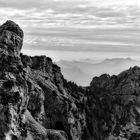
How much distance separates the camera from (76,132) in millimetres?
155000

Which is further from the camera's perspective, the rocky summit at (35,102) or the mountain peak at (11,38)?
the mountain peak at (11,38)

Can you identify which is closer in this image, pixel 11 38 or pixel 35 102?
pixel 11 38

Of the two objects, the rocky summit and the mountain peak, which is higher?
the mountain peak

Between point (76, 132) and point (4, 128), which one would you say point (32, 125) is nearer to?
point (4, 128)

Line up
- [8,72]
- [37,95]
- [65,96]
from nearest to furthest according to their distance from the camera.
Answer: [8,72]
[37,95]
[65,96]

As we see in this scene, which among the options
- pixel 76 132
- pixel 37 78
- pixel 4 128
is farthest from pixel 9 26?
pixel 4 128

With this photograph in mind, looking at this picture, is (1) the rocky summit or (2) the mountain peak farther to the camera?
(2) the mountain peak

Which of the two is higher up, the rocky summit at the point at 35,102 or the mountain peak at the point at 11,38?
the mountain peak at the point at 11,38

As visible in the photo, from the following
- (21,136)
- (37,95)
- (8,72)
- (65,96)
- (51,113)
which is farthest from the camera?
(65,96)

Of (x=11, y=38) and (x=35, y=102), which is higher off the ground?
(x=11, y=38)

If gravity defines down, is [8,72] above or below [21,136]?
above

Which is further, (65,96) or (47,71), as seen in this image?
(47,71)

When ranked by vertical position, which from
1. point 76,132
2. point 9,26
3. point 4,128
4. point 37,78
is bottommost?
point 76,132

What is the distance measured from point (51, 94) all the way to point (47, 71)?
78.8 ft
